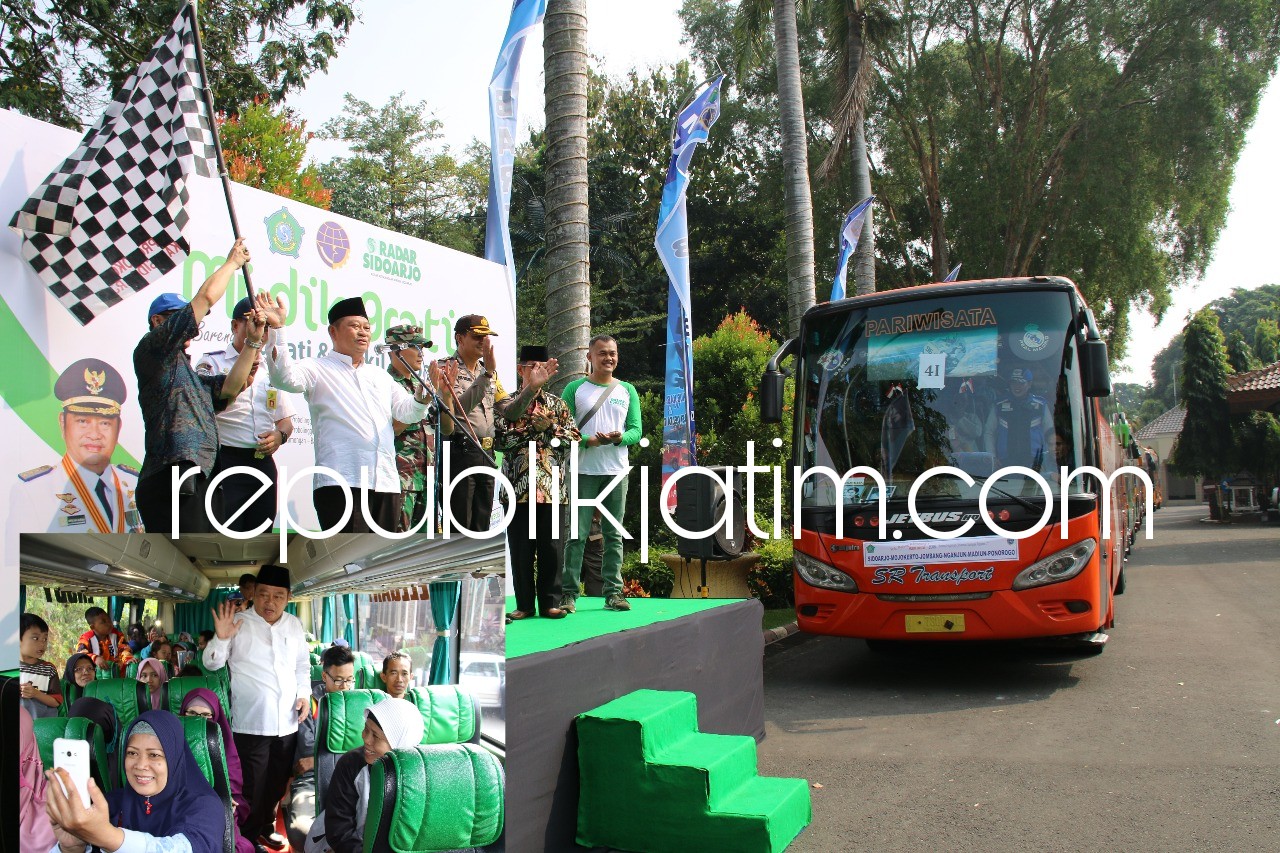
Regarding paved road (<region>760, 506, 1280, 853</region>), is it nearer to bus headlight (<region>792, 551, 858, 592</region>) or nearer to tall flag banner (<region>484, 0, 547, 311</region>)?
bus headlight (<region>792, 551, 858, 592</region>)

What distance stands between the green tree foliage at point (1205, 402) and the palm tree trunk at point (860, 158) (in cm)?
2182

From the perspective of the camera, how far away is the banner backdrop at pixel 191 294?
16.1 ft

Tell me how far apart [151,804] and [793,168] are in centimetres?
1410

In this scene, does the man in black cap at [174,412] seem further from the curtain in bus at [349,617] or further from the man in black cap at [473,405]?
the curtain in bus at [349,617]

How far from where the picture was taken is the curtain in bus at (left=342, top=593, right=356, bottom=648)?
2326mm

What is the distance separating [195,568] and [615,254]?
27.1m

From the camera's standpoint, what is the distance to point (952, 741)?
6480 millimetres

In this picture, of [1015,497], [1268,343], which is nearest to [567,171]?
[1015,497]

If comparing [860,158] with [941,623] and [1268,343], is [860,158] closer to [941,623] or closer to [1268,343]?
[941,623]

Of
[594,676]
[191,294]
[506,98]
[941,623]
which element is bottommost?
[941,623]

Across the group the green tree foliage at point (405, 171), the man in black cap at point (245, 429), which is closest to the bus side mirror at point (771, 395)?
the man in black cap at point (245, 429)

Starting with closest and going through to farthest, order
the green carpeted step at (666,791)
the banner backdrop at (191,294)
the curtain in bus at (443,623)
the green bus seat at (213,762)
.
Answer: the green bus seat at (213,762), the curtain in bus at (443,623), the green carpeted step at (666,791), the banner backdrop at (191,294)

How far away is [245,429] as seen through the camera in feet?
17.2

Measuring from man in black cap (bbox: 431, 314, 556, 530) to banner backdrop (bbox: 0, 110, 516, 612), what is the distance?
3.88 feet
